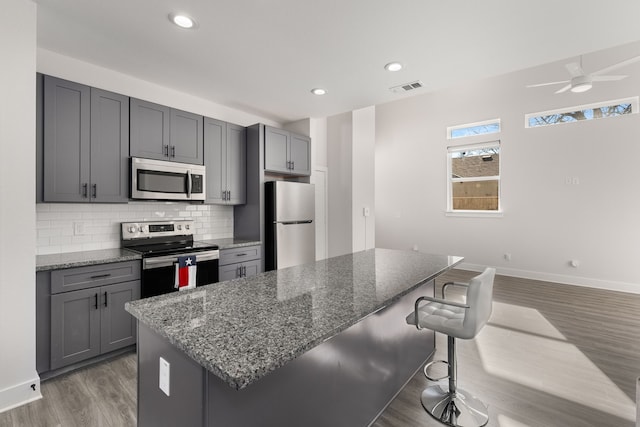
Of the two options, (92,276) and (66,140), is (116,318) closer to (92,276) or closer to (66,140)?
(92,276)

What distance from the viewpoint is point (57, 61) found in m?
2.67

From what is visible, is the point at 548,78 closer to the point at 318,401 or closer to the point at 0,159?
the point at 318,401

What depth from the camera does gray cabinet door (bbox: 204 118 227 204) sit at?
11.5ft

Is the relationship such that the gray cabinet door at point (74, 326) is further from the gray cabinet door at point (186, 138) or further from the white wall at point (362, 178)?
the white wall at point (362, 178)

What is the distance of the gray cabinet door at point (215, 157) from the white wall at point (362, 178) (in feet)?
6.25

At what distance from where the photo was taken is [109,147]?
2.73 meters

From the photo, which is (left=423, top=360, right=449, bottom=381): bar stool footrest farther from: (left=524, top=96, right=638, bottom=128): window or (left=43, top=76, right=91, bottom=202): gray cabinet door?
(left=524, top=96, right=638, bottom=128): window

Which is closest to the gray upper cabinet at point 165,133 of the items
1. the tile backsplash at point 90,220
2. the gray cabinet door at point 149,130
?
the gray cabinet door at point 149,130

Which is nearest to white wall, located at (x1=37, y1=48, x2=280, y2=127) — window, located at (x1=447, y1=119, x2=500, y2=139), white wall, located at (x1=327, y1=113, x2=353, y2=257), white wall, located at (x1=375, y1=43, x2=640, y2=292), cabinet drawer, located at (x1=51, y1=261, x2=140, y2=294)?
white wall, located at (x1=327, y1=113, x2=353, y2=257)

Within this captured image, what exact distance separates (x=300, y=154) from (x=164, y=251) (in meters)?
2.28

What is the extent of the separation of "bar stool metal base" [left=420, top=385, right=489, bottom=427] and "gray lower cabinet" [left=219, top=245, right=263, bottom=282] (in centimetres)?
207

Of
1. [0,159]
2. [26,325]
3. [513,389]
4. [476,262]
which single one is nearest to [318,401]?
[513,389]

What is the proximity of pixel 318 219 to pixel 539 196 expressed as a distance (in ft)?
12.4

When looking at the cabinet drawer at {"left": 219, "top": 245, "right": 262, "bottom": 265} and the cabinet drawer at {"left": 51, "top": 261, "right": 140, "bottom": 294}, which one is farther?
the cabinet drawer at {"left": 219, "top": 245, "right": 262, "bottom": 265}
